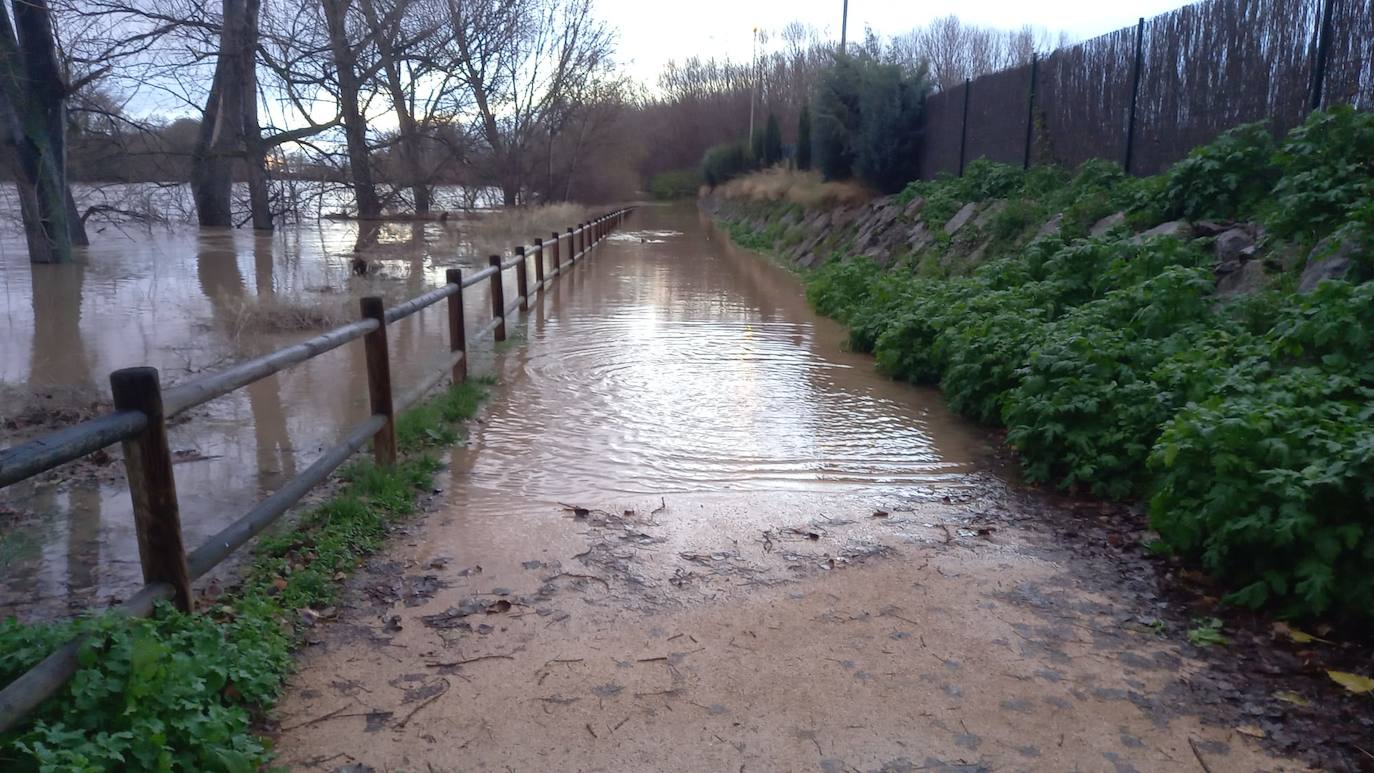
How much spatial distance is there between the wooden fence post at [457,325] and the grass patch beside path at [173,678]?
394cm

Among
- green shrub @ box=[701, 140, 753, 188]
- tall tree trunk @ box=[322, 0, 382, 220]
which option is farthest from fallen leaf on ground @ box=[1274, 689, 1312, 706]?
green shrub @ box=[701, 140, 753, 188]

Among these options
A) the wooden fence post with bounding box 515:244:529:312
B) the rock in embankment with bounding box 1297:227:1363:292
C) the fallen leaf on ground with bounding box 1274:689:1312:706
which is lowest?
the fallen leaf on ground with bounding box 1274:689:1312:706

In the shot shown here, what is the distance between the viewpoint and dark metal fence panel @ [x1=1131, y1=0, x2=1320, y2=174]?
32.1ft

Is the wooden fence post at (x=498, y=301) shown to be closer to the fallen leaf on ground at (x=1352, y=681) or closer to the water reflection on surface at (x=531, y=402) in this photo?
the water reflection on surface at (x=531, y=402)

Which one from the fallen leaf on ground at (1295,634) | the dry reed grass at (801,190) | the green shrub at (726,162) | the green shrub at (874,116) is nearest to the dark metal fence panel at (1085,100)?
the green shrub at (874,116)

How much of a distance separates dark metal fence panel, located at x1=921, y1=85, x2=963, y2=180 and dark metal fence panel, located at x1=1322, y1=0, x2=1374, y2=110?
32.0 ft

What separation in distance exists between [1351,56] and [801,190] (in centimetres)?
1772

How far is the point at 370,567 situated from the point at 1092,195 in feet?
31.3

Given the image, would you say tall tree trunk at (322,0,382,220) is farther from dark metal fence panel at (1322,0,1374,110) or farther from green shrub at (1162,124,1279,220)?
dark metal fence panel at (1322,0,1374,110)

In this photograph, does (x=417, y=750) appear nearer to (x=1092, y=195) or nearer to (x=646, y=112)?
(x=1092, y=195)

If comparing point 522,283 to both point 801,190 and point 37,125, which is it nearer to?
point 37,125

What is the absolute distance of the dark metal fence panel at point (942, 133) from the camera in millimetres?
19312

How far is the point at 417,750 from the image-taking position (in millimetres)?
3193

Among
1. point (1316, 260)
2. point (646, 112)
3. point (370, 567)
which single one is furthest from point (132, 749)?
point (646, 112)
